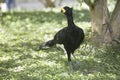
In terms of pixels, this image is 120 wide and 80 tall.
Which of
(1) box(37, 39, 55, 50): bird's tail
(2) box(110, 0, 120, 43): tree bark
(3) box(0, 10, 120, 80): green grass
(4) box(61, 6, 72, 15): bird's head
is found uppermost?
(4) box(61, 6, 72, 15): bird's head

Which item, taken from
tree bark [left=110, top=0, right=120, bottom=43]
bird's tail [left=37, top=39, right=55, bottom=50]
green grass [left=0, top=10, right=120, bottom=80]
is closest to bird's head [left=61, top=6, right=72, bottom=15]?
green grass [left=0, top=10, right=120, bottom=80]

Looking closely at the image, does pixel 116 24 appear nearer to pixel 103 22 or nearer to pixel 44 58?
pixel 103 22

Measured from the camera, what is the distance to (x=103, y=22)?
9438 mm

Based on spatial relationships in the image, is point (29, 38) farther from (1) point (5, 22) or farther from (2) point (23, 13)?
(2) point (23, 13)

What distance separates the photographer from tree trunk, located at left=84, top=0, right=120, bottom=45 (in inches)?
371

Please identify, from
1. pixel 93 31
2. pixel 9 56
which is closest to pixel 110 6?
pixel 93 31

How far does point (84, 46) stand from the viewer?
959 cm

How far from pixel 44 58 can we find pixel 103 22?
1602 millimetres

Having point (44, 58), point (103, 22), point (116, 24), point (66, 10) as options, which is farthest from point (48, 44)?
point (66, 10)

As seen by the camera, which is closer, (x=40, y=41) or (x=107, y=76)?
(x=107, y=76)

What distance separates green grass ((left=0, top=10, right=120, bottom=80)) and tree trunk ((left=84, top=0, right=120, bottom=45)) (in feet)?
0.97

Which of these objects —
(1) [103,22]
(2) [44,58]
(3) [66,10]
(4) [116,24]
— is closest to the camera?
(3) [66,10]

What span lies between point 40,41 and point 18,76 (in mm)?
3336

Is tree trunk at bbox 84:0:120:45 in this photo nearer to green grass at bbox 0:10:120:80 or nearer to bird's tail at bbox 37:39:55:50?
green grass at bbox 0:10:120:80
